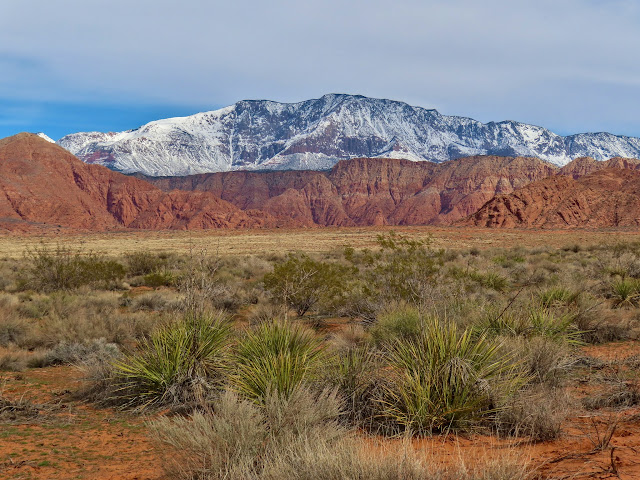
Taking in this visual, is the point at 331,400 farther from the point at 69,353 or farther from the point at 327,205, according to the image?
the point at 327,205

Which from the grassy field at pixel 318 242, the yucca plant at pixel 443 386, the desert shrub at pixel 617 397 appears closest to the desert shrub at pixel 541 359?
the desert shrub at pixel 617 397

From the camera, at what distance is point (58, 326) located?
1059cm

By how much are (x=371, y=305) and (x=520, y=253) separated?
23.0 m

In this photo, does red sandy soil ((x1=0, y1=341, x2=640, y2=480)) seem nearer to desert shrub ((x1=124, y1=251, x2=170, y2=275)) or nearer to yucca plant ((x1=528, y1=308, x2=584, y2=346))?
yucca plant ((x1=528, y1=308, x2=584, y2=346))

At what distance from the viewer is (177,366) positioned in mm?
6324

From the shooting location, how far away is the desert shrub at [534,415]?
4.34 meters

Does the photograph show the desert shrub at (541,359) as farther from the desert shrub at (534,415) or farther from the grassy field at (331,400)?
the desert shrub at (534,415)

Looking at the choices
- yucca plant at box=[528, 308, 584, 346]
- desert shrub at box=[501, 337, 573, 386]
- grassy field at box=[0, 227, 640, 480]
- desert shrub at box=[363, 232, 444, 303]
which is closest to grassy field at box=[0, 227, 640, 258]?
desert shrub at box=[363, 232, 444, 303]

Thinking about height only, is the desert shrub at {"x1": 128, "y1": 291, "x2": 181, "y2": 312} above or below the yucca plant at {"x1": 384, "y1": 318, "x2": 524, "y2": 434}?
below

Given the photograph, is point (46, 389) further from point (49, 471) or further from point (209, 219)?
point (209, 219)

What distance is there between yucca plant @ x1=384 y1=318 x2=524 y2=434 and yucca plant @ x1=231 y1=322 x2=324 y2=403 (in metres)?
1.04

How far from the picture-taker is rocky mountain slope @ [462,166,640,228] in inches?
3206

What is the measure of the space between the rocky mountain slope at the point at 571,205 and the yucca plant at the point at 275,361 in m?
83.1

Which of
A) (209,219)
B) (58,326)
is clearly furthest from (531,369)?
(209,219)
